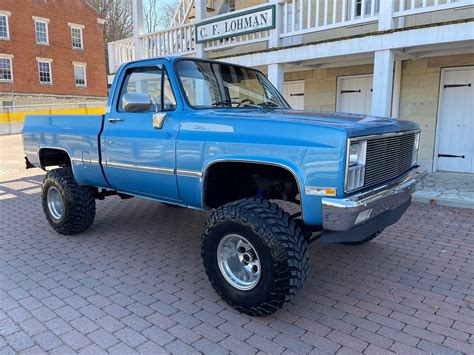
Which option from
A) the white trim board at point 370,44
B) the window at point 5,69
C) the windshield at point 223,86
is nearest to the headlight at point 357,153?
the windshield at point 223,86

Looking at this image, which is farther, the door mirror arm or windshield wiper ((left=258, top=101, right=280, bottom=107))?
windshield wiper ((left=258, top=101, right=280, bottom=107))

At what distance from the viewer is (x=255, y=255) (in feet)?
10.5

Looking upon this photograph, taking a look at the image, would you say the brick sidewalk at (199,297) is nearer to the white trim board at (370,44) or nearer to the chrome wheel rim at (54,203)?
the chrome wheel rim at (54,203)

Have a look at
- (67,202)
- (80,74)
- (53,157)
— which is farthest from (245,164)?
(80,74)

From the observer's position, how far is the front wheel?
9.70 ft

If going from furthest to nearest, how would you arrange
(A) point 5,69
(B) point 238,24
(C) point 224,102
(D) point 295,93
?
1. (A) point 5,69
2. (D) point 295,93
3. (B) point 238,24
4. (C) point 224,102

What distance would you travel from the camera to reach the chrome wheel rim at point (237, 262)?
10.7 ft

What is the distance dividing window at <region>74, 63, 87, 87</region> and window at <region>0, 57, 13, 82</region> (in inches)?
234

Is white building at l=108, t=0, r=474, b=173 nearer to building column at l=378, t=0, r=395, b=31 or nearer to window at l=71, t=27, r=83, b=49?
building column at l=378, t=0, r=395, b=31

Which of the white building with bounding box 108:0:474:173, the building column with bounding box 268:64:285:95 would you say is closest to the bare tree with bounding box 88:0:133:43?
the white building with bounding box 108:0:474:173

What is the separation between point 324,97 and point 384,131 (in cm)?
716

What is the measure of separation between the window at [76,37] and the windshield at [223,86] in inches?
1470

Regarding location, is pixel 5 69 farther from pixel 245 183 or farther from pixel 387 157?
pixel 387 157

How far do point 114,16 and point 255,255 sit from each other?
51358 mm
